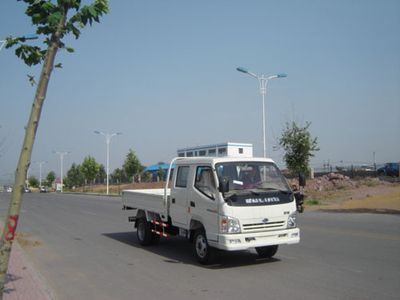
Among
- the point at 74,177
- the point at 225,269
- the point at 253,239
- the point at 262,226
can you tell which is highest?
the point at 74,177

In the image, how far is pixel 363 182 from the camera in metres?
37.6

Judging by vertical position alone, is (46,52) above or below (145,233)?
above

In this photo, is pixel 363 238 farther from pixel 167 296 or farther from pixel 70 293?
pixel 70 293

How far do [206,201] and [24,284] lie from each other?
364 centimetres

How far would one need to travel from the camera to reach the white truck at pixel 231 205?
8.98 m

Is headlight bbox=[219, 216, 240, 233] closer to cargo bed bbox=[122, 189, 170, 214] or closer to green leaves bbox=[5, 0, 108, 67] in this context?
cargo bed bbox=[122, 189, 170, 214]

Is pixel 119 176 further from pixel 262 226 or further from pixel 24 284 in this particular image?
pixel 24 284

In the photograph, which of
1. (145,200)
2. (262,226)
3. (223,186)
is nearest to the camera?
(223,186)

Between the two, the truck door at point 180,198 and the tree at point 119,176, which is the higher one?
the tree at point 119,176

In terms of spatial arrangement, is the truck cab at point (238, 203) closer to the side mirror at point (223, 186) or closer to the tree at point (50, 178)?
the side mirror at point (223, 186)

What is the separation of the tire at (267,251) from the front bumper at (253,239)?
774mm

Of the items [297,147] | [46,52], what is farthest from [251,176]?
[297,147]

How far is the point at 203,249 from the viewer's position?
9.64m

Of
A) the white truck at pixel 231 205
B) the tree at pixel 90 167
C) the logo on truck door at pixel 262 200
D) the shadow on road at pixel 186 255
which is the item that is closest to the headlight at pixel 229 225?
the white truck at pixel 231 205
